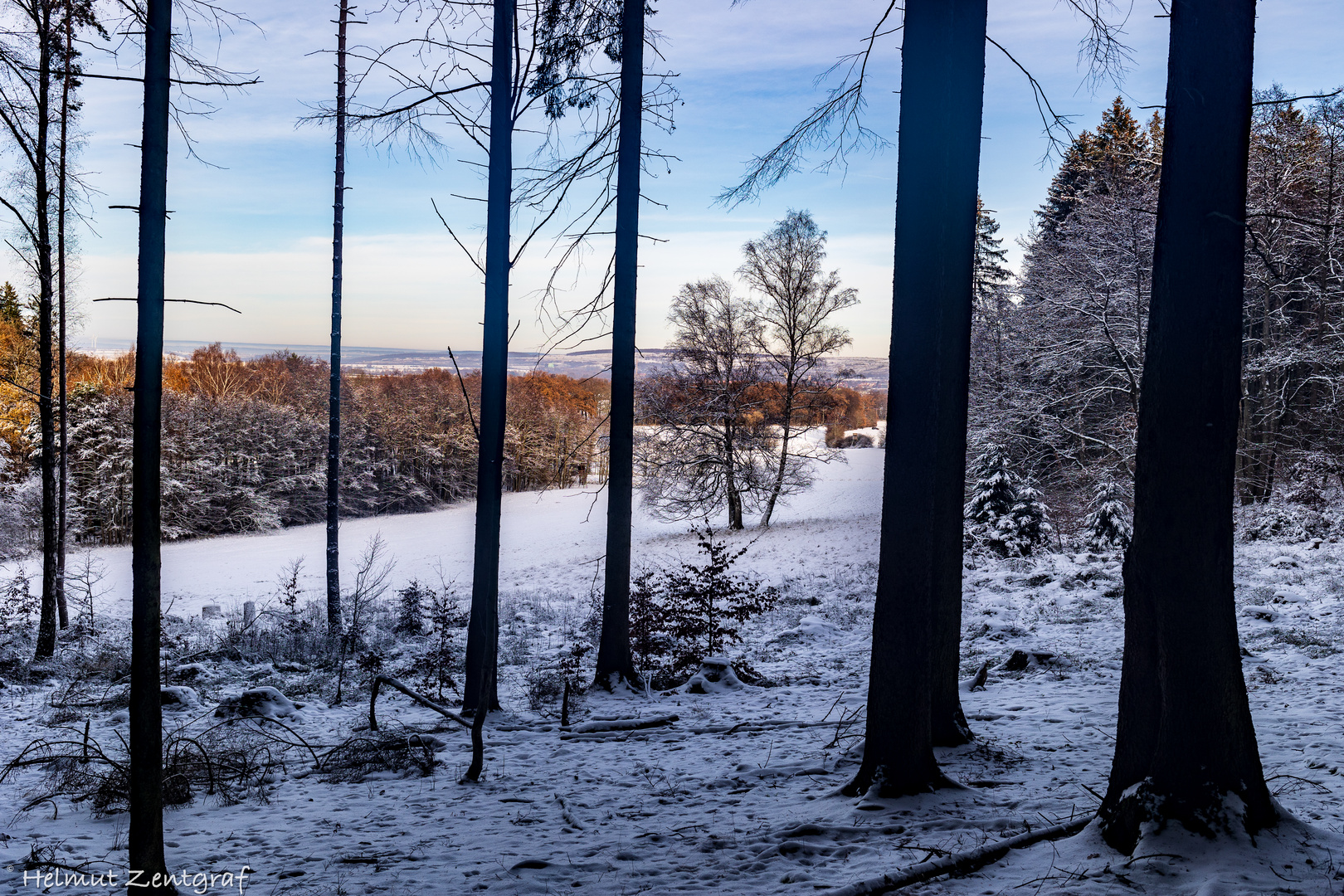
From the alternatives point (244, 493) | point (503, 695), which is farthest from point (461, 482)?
point (503, 695)

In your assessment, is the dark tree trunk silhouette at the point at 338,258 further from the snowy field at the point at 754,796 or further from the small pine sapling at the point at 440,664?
the snowy field at the point at 754,796

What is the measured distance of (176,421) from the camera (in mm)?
32031

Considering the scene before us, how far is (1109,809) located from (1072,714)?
336cm

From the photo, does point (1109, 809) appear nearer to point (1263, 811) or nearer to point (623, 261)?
point (1263, 811)

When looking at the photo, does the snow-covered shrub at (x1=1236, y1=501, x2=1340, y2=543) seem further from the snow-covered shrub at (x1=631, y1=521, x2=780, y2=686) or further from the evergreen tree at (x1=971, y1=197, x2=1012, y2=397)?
the snow-covered shrub at (x1=631, y1=521, x2=780, y2=686)

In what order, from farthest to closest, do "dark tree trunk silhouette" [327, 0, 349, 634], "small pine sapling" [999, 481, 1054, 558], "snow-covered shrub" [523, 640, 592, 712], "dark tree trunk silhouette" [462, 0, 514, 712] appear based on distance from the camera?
"small pine sapling" [999, 481, 1054, 558], "dark tree trunk silhouette" [327, 0, 349, 634], "snow-covered shrub" [523, 640, 592, 712], "dark tree trunk silhouette" [462, 0, 514, 712]

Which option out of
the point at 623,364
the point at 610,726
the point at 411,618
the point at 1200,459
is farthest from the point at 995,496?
the point at 1200,459

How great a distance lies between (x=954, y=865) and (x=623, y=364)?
20.8 ft

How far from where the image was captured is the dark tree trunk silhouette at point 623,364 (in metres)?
8.48

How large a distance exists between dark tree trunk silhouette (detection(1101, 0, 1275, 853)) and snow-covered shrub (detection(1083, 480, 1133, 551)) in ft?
47.8

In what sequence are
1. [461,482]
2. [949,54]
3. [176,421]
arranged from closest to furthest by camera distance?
[949,54]
[176,421]
[461,482]

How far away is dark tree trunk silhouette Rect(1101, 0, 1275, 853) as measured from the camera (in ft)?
10.9

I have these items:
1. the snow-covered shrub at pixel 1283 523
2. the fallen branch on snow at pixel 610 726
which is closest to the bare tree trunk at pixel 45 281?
the fallen branch on snow at pixel 610 726

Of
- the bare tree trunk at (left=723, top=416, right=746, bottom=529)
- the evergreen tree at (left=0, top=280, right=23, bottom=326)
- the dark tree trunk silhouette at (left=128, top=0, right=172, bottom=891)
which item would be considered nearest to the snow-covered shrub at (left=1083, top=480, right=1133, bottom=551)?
the bare tree trunk at (left=723, top=416, right=746, bottom=529)
